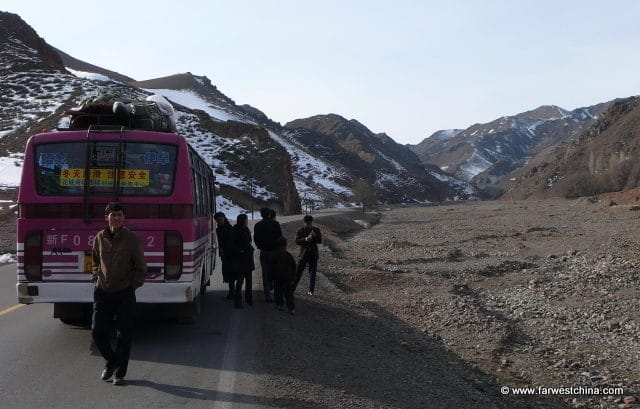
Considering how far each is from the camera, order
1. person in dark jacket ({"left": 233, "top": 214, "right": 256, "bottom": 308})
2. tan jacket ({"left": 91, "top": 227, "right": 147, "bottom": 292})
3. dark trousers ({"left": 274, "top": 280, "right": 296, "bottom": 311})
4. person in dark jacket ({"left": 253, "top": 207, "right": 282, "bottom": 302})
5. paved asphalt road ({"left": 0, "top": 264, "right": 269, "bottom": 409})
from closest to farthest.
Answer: paved asphalt road ({"left": 0, "top": 264, "right": 269, "bottom": 409}) → tan jacket ({"left": 91, "top": 227, "right": 147, "bottom": 292}) → person in dark jacket ({"left": 233, "top": 214, "right": 256, "bottom": 308}) → dark trousers ({"left": 274, "top": 280, "right": 296, "bottom": 311}) → person in dark jacket ({"left": 253, "top": 207, "right": 282, "bottom": 302})

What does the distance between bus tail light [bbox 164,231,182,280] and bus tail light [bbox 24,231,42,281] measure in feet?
5.32

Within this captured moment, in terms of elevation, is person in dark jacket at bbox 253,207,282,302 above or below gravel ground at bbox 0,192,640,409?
above

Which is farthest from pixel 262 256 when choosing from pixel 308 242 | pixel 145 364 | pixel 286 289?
pixel 145 364

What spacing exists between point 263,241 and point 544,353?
5.83 meters

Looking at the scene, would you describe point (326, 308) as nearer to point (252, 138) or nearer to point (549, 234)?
point (549, 234)

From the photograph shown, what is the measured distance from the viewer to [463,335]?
13461 millimetres

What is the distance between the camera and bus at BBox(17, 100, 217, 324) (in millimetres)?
8188

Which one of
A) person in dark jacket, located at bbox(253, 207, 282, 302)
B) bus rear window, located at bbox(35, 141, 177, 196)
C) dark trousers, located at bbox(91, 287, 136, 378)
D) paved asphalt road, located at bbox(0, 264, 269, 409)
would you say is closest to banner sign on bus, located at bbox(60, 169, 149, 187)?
bus rear window, located at bbox(35, 141, 177, 196)

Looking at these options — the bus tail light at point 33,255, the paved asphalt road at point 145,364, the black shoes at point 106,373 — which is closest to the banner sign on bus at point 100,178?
the bus tail light at point 33,255

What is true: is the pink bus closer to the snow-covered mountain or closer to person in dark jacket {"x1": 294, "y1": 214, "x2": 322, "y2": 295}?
person in dark jacket {"x1": 294, "y1": 214, "x2": 322, "y2": 295}

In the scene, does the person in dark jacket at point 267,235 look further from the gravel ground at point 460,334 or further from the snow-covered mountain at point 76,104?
the snow-covered mountain at point 76,104

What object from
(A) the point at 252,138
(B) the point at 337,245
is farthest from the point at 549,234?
(A) the point at 252,138

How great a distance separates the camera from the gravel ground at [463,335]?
309 inches

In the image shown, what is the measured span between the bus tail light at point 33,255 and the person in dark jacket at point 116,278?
1.91 meters
